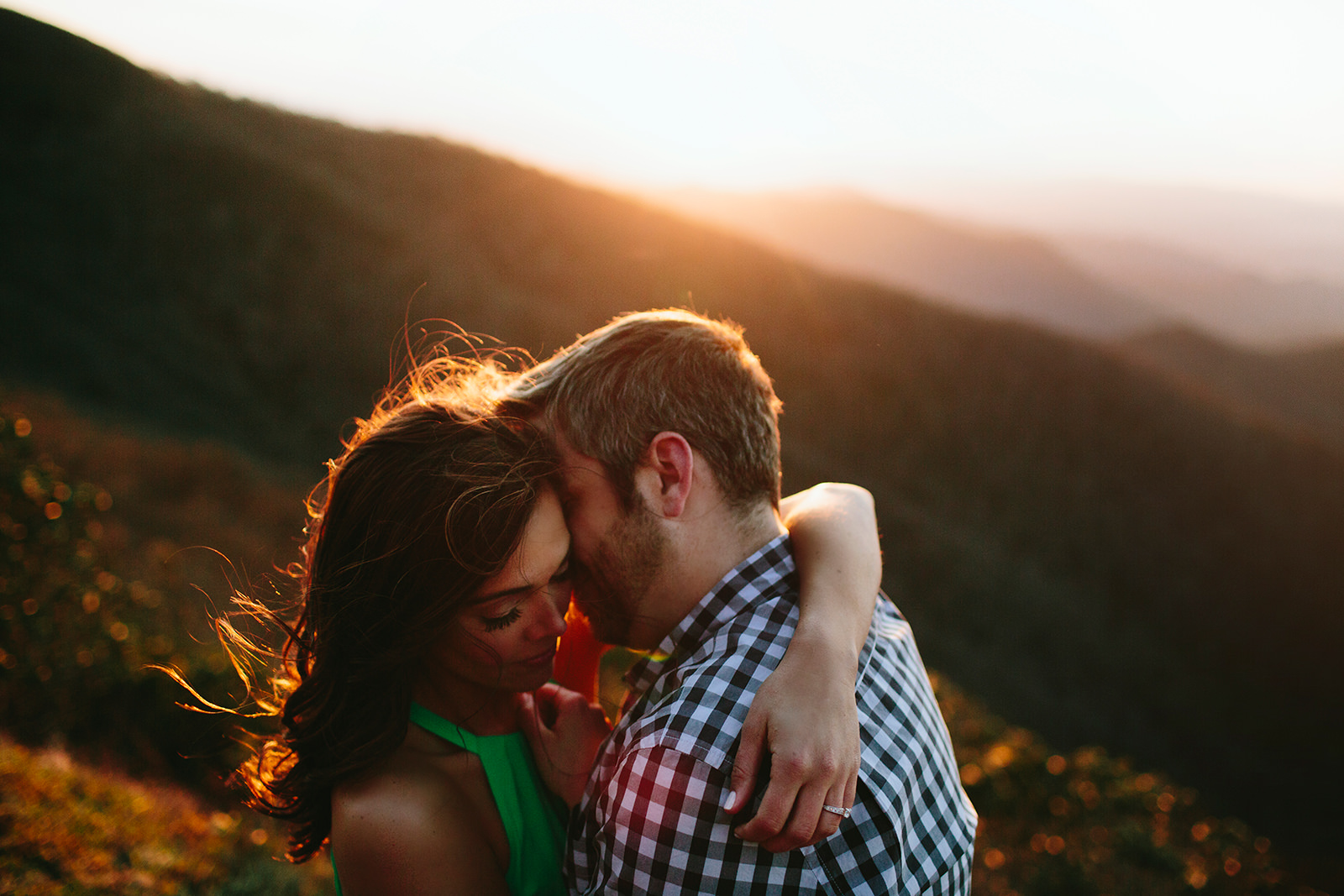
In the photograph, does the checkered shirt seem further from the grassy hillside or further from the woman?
the grassy hillside

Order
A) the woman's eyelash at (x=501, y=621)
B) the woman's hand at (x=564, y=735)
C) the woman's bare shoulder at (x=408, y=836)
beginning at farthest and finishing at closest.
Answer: the woman's hand at (x=564, y=735), the woman's eyelash at (x=501, y=621), the woman's bare shoulder at (x=408, y=836)

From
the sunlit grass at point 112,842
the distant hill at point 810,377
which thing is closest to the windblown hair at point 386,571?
the sunlit grass at point 112,842

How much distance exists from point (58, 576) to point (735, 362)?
4.30 meters

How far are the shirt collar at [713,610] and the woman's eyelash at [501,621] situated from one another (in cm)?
31

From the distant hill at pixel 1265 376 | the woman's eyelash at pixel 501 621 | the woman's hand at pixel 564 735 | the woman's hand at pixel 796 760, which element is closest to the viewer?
the woman's hand at pixel 796 760

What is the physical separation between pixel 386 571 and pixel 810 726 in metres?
1.05

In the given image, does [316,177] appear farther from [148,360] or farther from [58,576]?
[58,576]

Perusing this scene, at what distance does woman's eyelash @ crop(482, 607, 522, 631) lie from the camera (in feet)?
5.65

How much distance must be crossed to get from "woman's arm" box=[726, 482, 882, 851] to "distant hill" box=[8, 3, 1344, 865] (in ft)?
33.0

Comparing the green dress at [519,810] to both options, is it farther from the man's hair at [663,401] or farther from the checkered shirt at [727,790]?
the man's hair at [663,401]

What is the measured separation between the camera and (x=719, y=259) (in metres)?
17.0

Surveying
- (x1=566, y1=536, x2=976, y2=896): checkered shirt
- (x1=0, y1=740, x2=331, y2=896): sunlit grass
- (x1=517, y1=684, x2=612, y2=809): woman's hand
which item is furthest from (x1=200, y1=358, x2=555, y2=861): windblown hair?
(x1=0, y1=740, x2=331, y2=896): sunlit grass

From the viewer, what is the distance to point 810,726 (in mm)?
1202

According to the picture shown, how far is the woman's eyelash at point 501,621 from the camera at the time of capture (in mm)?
1721
